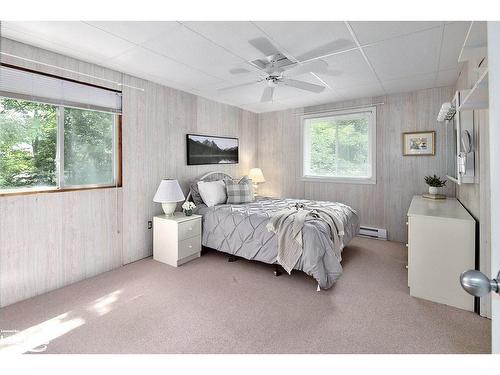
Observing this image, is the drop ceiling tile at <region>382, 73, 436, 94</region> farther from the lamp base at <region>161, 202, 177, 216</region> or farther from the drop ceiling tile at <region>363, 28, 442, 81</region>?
the lamp base at <region>161, 202, 177, 216</region>

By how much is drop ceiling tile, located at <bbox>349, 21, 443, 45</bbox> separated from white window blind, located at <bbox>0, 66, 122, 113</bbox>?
275 centimetres

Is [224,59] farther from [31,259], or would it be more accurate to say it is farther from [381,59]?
[31,259]

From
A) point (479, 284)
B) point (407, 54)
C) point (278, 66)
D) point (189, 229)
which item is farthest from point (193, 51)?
point (479, 284)

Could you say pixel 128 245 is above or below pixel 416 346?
above

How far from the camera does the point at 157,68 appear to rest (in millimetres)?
3000

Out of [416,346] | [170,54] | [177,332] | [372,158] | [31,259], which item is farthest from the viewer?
[372,158]

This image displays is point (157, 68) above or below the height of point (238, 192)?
above

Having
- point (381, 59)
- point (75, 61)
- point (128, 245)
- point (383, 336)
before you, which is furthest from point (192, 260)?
point (381, 59)

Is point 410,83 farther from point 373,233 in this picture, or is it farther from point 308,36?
point 373,233

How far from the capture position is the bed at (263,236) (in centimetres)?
255

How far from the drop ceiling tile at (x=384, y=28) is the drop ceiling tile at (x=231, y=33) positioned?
0.84m

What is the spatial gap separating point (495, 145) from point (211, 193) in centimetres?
344

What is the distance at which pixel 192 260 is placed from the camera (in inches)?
134

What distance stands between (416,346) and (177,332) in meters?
1.72
